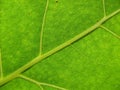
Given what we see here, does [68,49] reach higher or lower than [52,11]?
lower

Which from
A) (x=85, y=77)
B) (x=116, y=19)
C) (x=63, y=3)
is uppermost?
(x=63, y=3)

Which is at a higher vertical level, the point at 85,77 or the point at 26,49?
the point at 26,49

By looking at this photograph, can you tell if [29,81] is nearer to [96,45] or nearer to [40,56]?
[40,56]

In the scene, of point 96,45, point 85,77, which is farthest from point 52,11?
point 85,77

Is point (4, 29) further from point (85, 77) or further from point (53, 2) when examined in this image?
point (85, 77)

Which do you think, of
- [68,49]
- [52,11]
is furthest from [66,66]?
[52,11]

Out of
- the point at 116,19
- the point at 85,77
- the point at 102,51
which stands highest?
the point at 116,19
